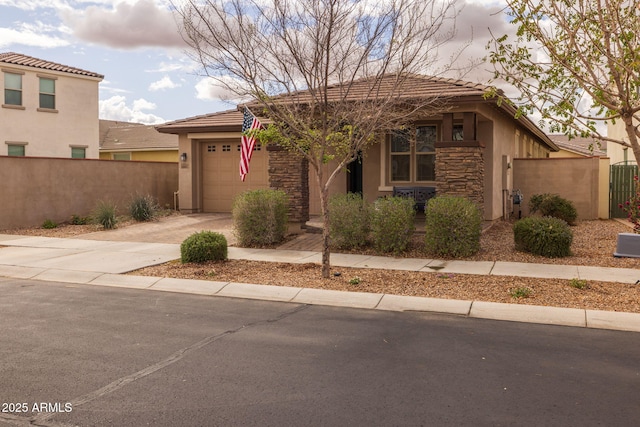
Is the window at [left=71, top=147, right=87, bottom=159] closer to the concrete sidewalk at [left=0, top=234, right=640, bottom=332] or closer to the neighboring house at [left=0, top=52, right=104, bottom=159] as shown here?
the neighboring house at [left=0, top=52, right=104, bottom=159]

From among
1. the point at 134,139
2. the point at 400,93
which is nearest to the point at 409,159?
the point at 400,93

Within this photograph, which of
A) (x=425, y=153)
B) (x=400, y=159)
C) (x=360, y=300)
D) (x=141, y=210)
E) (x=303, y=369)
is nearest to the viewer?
(x=303, y=369)

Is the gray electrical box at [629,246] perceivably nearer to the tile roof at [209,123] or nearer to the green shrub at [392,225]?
the green shrub at [392,225]

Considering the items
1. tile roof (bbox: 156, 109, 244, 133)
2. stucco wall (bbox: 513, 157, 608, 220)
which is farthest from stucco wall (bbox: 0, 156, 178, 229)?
stucco wall (bbox: 513, 157, 608, 220)

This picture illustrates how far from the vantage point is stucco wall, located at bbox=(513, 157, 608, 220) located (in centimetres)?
1923

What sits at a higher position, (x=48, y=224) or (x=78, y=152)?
(x=78, y=152)

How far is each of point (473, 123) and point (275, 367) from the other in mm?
10109

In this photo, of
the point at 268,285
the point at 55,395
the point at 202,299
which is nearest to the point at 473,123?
the point at 268,285

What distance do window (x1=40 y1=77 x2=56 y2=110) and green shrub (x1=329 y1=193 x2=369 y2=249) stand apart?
18.4 metres

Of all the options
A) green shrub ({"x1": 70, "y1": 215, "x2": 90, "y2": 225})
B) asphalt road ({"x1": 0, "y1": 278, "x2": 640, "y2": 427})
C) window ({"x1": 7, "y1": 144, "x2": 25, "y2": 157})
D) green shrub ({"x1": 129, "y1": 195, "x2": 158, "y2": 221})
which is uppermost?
window ({"x1": 7, "y1": 144, "x2": 25, "y2": 157})

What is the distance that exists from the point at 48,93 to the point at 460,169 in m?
20.0

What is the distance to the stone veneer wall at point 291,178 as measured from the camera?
15.2 m

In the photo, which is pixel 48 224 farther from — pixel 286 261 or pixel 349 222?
pixel 349 222

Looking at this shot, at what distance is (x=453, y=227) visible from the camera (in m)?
11.7
